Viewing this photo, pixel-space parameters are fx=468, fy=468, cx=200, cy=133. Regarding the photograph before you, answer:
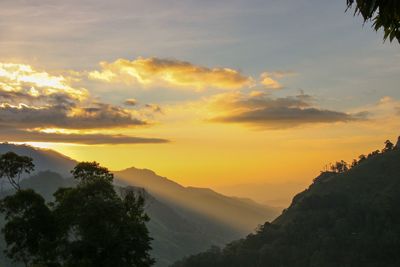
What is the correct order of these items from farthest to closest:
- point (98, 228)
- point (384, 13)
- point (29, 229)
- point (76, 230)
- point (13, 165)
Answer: point (13, 165) → point (76, 230) → point (98, 228) → point (29, 229) → point (384, 13)

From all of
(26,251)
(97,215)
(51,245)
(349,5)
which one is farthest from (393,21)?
(26,251)

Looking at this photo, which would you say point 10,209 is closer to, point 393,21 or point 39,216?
point 39,216

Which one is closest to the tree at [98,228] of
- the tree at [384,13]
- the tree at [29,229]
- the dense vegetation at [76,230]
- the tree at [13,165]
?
the dense vegetation at [76,230]

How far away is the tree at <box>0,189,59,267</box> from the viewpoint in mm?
45281

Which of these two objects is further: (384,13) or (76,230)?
(76,230)

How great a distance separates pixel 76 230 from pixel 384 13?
133 ft

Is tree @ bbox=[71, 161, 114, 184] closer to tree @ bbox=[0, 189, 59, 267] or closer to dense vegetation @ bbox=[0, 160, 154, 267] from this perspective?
dense vegetation @ bbox=[0, 160, 154, 267]

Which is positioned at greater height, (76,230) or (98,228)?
(98,228)

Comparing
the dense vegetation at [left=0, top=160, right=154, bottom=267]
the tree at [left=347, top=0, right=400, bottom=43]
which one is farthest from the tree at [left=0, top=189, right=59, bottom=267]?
the tree at [left=347, top=0, right=400, bottom=43]

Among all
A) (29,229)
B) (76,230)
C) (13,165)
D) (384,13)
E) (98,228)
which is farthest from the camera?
(13,165)

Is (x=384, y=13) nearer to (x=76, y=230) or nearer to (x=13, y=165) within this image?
(x=76, y=230)

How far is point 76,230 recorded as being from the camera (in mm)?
48469

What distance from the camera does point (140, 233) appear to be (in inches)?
1909

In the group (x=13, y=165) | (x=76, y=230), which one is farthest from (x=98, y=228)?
(x=13, y=165)
